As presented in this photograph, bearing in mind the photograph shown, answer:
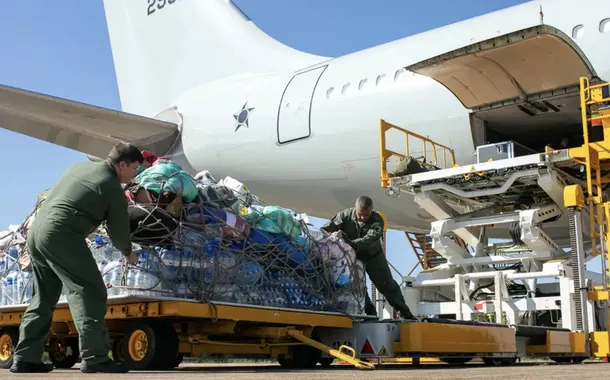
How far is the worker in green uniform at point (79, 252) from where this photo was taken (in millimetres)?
3654

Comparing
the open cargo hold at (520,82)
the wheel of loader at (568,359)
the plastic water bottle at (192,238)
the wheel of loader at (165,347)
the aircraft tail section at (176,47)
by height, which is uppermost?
the aircraft tail section at (176,47)

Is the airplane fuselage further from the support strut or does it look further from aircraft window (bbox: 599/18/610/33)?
the support strut

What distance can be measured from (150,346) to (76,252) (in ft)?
2.52

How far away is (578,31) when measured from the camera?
8555 mm

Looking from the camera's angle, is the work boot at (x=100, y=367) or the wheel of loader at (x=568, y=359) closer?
the work boot at (x=100, y=367)

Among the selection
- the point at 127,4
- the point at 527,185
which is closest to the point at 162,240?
the point at 527,185

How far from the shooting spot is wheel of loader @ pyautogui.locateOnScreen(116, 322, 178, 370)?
4172 mm

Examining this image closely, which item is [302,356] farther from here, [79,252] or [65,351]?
[79,252]

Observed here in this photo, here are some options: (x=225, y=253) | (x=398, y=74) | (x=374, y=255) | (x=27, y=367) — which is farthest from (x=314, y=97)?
(x=27, y=367)

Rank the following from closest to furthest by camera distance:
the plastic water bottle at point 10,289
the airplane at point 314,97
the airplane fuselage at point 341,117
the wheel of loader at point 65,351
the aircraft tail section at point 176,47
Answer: the plastic water bottle at point 10,289 < the wheel of loader at point 65,351 < the airplane at point 314,97 < the airplane fuselage at point 341,117 < the aircraft tail section at point 176,47

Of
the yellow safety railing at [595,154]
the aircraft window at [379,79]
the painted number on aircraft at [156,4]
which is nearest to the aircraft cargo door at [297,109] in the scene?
the aircraft window at [379,79]

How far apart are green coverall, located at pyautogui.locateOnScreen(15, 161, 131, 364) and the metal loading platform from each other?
2268mm

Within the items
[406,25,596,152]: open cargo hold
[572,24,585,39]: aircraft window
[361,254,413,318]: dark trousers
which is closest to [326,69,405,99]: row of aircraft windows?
[406,25,596,152]: open cargo hold

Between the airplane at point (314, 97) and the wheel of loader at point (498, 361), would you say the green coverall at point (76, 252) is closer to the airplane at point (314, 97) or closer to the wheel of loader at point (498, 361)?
the wheel of loader at point (498, 361)
